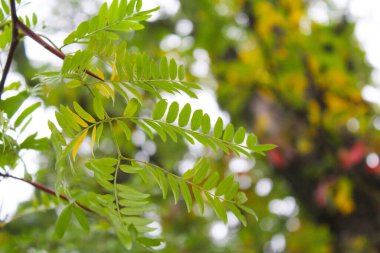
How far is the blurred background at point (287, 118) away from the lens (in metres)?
2.58

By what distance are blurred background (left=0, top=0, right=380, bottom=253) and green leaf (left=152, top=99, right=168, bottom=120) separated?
1.68 m

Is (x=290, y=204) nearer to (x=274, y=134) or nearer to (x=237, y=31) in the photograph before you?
(x=274, y=134)

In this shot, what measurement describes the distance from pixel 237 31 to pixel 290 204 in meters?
1.23

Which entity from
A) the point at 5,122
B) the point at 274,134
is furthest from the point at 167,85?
the point at 274,134

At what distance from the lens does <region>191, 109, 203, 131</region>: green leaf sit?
586 millimetres

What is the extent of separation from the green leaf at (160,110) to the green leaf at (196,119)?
4 centimetres

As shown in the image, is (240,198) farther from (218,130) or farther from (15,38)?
(15,38)

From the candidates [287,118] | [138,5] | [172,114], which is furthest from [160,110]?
[287,118]

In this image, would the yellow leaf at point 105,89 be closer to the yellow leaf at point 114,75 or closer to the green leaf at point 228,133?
the yellow leaf at point 114,75

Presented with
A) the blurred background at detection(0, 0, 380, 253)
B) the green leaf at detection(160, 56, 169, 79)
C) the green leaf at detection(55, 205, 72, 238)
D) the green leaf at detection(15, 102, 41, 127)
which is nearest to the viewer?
the green leaf at detection(55, 205, 72, 238)

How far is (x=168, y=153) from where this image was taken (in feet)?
9.26

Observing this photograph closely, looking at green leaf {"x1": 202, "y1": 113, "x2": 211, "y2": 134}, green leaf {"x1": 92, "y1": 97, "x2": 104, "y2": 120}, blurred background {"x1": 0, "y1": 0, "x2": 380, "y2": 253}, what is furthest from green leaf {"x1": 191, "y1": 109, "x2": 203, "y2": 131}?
blurred background {"x1": 0, "y1": 0, "x2": 380, "y2": 253}

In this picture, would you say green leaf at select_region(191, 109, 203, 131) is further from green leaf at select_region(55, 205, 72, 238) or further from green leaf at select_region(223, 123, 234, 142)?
green leaf at select_region(55, 205, 72, 238)

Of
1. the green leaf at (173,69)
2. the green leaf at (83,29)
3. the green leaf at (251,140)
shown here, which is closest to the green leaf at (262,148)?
the green leaf at (251,140)
